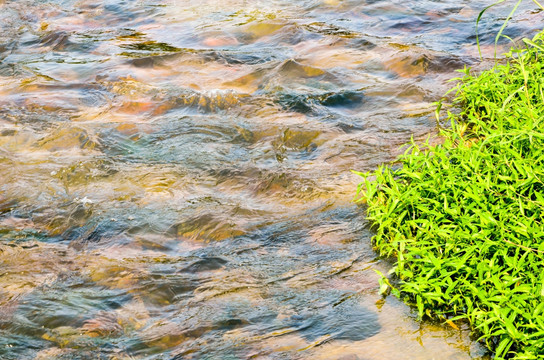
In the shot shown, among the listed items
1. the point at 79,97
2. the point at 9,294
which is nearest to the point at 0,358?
the point at 9,294

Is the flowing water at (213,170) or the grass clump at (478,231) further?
the flowing water at (213,170)

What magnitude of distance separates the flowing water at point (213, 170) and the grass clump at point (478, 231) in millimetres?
149

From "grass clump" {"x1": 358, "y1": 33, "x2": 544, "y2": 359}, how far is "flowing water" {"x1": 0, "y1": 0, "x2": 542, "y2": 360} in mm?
149

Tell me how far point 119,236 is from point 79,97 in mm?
2636

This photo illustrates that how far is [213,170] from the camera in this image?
15.8 ft

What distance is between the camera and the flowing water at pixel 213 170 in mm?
3238

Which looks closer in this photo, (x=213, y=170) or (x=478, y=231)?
(x=478, y=231)

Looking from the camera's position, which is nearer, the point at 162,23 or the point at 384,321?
the point at 384,321

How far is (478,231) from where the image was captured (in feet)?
10.7

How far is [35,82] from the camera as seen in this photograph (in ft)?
21.6

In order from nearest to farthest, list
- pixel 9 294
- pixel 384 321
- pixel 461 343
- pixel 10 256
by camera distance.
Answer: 1. pixel 461 343
2. pixel 384 321
3. pixel 9 294
4. pixel 10 256

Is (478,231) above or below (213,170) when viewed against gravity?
above

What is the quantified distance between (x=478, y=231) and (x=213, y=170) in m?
2.19

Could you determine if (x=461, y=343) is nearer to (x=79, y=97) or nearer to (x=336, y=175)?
(x=336, y=175)
